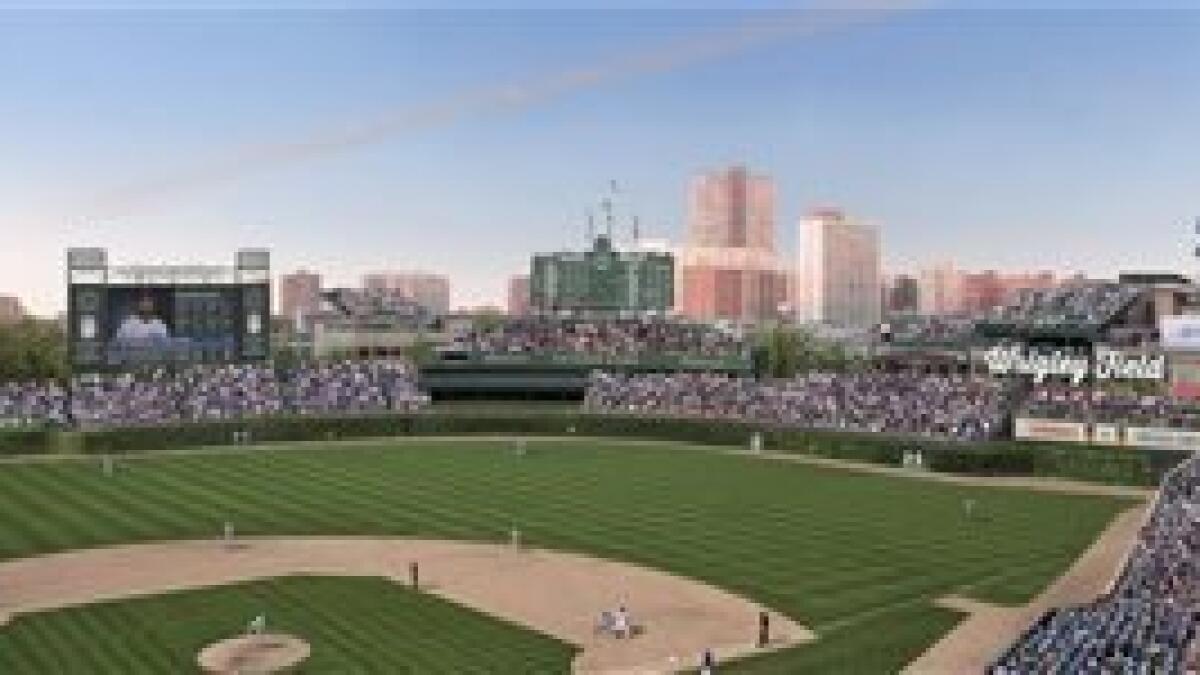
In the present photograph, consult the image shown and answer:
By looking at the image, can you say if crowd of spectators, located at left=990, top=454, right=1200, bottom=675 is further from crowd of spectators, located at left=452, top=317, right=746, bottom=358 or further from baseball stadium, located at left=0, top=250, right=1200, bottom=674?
crowd of spectators, located at left=452, top=317, right=746, bottom=358

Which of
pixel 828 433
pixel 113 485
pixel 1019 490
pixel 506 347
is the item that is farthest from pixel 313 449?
pixel 1019 490

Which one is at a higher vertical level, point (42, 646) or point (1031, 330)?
point (1031, 330)

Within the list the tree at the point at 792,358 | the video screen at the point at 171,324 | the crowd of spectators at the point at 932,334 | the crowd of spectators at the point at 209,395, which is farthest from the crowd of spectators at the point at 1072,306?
the video screen at the point at 171,324

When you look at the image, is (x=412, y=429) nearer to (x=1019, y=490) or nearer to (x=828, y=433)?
(x=828, y=433)

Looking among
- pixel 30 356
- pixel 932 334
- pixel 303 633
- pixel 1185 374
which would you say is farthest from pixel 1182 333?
pixel 30 356

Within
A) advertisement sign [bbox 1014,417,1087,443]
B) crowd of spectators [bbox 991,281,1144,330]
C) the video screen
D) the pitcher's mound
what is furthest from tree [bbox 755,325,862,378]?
the pitcher's mound

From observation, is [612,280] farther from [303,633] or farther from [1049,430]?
[303,633]
